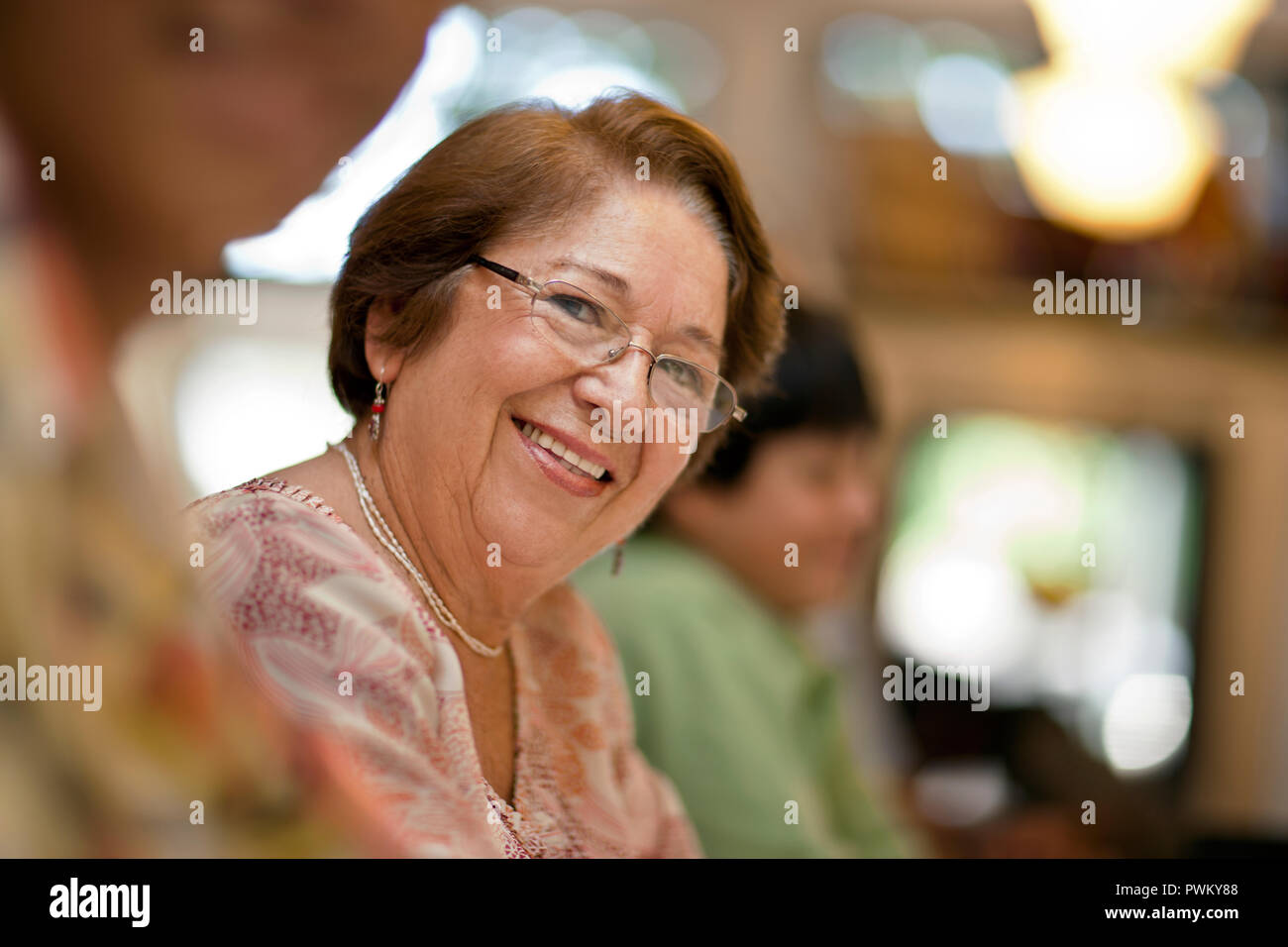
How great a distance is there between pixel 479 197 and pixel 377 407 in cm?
10

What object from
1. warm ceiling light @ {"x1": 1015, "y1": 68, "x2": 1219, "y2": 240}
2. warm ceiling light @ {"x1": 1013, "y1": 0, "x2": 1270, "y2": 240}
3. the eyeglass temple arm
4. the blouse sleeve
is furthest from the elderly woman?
warm ceiling light @ {"x1": 1015, "y1": 68, "x2": 1219, "y2": 240}

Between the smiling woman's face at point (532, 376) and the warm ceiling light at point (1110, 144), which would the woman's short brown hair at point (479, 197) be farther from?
the warm ceiling light at point (1110, 144)

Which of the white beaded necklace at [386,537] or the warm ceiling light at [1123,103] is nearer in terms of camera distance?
the white beaded necklace at [386,537]

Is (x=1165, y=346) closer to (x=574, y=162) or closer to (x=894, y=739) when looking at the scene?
(x=894, y=739)

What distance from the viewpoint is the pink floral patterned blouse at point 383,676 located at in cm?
47

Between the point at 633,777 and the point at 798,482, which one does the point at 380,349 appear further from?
the point at 798,482

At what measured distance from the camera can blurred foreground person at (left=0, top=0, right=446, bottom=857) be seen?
0.30m

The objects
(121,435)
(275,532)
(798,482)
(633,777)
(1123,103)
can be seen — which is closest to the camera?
(121,435)

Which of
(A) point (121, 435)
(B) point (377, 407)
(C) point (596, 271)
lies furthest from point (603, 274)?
(A) point (121, 435)

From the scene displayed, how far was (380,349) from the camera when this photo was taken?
1.70 ft

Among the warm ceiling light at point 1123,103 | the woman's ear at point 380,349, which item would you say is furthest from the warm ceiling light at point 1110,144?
the woman's ear at point 380,349

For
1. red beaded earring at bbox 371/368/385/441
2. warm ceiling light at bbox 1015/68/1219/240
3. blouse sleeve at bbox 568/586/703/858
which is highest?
warm ceiling light at bbox 1015/68/1219/240

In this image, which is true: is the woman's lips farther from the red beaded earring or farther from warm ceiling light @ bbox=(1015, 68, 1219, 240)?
warm ceiling light @ bbox=(1015, 68, 1219, 240)
